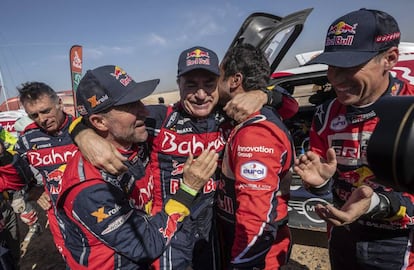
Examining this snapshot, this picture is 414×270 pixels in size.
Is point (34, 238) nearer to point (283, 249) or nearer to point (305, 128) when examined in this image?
point (283, 249)

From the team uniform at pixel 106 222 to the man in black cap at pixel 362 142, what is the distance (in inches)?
35.9

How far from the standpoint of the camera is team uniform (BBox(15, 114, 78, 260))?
121 inches

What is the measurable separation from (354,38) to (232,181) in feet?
3.78

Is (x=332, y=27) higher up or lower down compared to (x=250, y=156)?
higher up

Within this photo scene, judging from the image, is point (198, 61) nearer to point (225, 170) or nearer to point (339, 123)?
point (225, 170)

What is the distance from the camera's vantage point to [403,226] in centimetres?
158

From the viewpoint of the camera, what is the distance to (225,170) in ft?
6.27

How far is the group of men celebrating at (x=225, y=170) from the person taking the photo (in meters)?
1.53

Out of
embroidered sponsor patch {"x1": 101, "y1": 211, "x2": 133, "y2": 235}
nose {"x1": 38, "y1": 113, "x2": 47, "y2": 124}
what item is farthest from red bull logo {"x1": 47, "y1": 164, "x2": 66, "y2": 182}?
embroidered sponsor patch {"x1": 101, "y1": 211, "x2": 133, "y2": 235}

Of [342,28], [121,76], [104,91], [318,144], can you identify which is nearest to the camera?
[342,28]

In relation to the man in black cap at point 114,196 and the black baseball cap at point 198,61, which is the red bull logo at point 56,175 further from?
the black baseball cap at point 198,61

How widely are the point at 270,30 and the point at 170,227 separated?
97.8 inches

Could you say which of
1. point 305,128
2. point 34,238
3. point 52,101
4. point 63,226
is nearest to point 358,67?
point 63,226

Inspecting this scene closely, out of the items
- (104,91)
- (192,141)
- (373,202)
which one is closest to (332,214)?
(373,202)
